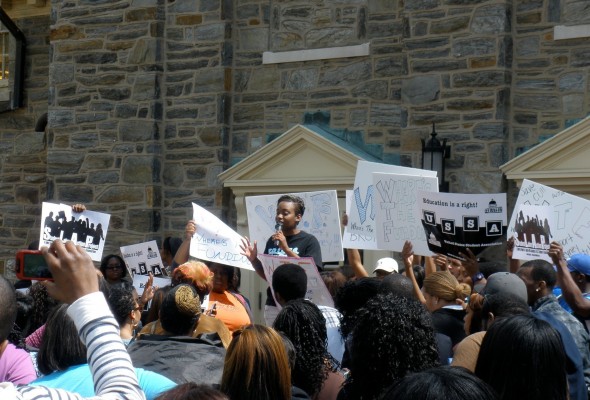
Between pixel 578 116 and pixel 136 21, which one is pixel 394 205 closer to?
pixel 578 116

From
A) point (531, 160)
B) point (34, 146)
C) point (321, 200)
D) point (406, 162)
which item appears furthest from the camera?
point (34, 146)

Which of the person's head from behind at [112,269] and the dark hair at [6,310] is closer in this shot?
the dark hair at [6,310]

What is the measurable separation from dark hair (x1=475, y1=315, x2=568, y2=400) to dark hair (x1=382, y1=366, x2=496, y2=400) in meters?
0.70

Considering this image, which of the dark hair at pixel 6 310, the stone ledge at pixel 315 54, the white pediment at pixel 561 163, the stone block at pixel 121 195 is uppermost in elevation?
the stone ledge at pixel 315 54

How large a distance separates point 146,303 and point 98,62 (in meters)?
5.82

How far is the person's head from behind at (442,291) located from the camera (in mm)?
5820

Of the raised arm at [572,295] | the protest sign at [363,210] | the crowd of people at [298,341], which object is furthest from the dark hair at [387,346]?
the protest sign at [363,210]

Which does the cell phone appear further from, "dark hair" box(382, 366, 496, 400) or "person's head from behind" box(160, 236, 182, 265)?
"person's head from behind" box(160, 236, 182, 265)

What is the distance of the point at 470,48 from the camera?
10.4m

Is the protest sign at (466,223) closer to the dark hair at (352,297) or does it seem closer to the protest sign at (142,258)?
the dark hair at (352,297)

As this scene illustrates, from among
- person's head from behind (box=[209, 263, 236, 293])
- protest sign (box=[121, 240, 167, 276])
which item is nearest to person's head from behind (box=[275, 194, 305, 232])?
person's head from behind (box=[209, 263, 236, 293])

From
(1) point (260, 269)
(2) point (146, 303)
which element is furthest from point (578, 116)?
(2) point (146, 303)

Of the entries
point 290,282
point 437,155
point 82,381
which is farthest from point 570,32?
point 82,381

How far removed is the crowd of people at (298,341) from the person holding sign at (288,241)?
505mm
